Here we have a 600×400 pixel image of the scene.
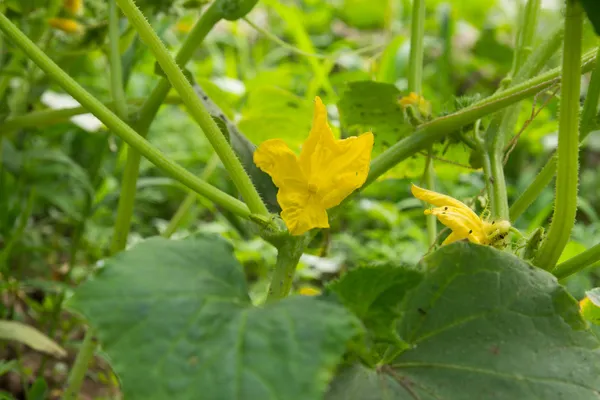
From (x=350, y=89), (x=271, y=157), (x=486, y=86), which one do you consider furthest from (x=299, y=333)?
(x=486, y=86)

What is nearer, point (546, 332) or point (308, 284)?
point (546, 332)

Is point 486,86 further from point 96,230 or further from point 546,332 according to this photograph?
point 546,332

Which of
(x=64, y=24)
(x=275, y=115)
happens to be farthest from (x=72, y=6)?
(x=275, y=115)

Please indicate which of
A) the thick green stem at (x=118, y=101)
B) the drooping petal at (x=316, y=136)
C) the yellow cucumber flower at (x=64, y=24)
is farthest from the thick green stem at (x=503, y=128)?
the yellow cucumber flower at (x=64, y=24)

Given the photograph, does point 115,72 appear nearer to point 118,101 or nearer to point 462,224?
point 118,101

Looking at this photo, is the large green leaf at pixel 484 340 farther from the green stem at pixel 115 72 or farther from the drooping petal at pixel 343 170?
the green stem at pixel 115 72

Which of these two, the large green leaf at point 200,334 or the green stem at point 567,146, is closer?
the large green leaf at point 200,334
